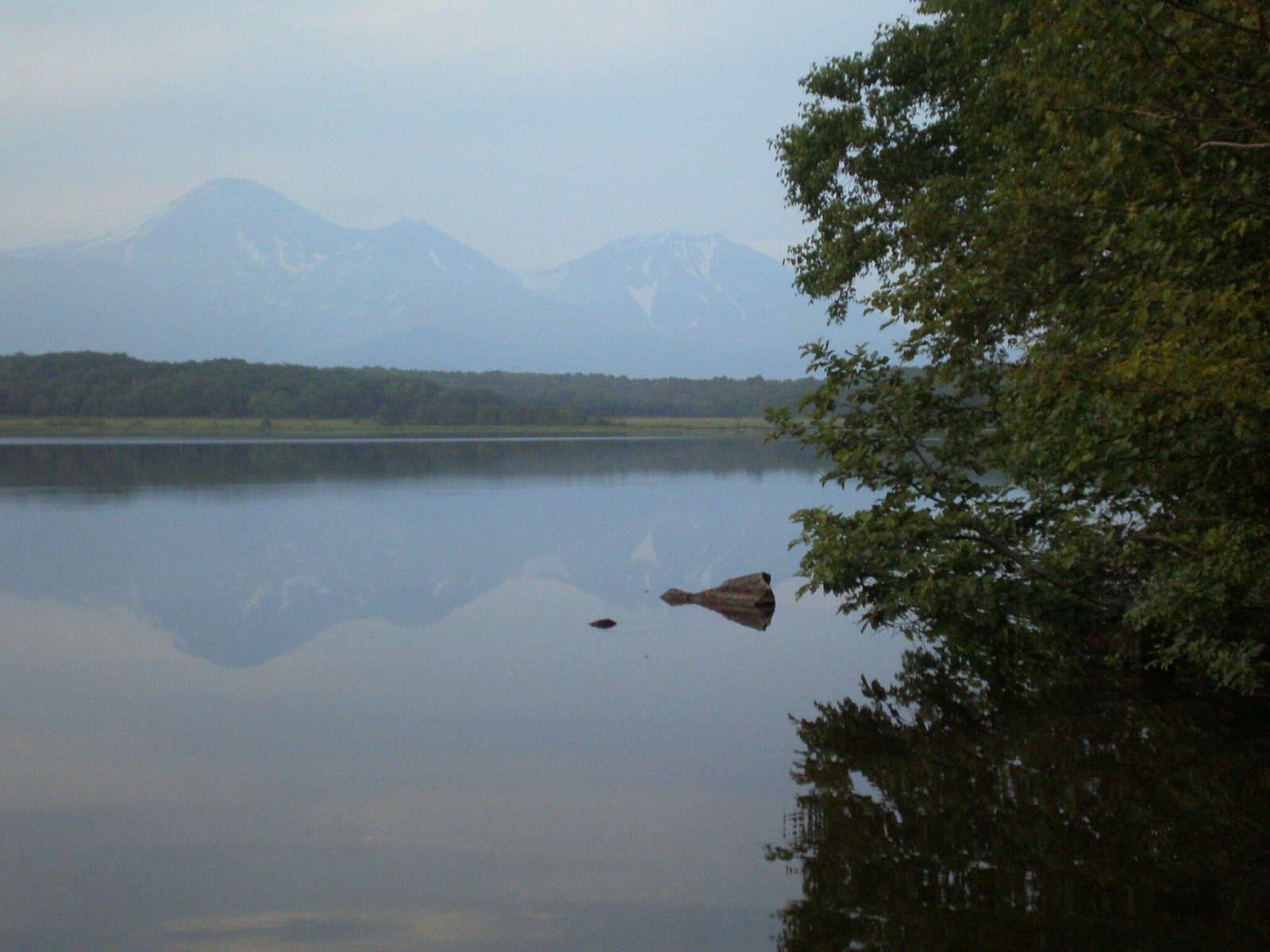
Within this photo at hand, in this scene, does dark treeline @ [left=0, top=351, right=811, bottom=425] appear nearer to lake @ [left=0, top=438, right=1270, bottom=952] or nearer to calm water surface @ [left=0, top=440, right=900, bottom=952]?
calm water surface @ [left=0, top=440, right=900, bottom=952]

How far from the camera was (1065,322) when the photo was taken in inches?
510

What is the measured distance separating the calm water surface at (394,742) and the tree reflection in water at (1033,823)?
1.80 ft

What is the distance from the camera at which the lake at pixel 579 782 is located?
337 inches

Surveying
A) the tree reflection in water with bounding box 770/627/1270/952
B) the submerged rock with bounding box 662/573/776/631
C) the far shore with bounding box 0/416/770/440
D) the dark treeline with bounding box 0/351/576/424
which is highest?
the dark treeline with bounding box 0/351/576/424

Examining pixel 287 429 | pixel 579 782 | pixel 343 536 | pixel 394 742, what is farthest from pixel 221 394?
pixel 579 782

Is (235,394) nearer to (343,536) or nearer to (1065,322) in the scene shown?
(343,536)

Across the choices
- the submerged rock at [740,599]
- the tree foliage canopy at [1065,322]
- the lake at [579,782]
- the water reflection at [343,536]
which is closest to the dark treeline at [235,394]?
the water reflection at [343,536]

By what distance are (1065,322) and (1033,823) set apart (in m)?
5.66

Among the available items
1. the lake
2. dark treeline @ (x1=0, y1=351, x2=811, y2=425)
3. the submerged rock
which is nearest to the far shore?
dark treeline @ (x1=0, y1=351, x2=811, y2=425)

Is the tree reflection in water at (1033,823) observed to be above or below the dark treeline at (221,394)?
below

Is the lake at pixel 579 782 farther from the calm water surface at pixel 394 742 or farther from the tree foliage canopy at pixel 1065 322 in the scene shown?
the tree foliage canopy at pixel 1065 322

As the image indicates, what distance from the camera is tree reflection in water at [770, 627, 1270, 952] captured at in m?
8.19

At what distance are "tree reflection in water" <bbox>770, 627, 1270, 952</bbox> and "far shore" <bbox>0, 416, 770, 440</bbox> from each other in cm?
11276

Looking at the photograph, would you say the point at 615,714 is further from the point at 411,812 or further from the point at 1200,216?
the point at 1200,216
